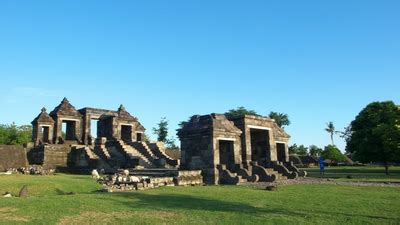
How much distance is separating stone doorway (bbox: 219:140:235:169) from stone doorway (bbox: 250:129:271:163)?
3.70 meters

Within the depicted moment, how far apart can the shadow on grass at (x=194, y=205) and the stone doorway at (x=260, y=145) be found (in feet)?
47.1

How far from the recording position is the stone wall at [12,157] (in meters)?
27.3

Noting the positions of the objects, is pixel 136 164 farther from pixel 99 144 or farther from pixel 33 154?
pixel 33 154

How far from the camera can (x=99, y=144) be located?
32.2 metres

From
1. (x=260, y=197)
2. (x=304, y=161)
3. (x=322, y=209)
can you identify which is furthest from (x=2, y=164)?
(x=304, y=161)

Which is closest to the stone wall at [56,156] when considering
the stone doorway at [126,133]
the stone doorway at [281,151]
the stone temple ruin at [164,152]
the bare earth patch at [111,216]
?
the stone temple ruin at [164,152]

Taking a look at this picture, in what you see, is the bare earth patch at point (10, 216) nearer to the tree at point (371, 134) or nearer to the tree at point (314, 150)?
the tree at point (371, 134)

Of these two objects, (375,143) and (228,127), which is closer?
(228,127)

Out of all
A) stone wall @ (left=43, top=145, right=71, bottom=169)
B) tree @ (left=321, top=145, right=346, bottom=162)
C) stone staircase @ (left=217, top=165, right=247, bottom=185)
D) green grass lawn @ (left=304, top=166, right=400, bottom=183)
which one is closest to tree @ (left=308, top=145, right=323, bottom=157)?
tree @ (left=321, top=145, right=346, bottom=162)

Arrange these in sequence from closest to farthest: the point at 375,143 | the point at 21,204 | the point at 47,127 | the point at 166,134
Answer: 1. the point at 21,204
2. the point at 47,127
3. the point at 375,143
4. the point at 166,134

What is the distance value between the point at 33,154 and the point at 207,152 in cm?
1811

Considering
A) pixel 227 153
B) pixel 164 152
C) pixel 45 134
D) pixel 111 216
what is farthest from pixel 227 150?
pixel 45 134

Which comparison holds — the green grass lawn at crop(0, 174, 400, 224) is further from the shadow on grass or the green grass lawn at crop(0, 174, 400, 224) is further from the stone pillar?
the stone pillar

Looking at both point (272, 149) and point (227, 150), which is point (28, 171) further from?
point (272, 149)
